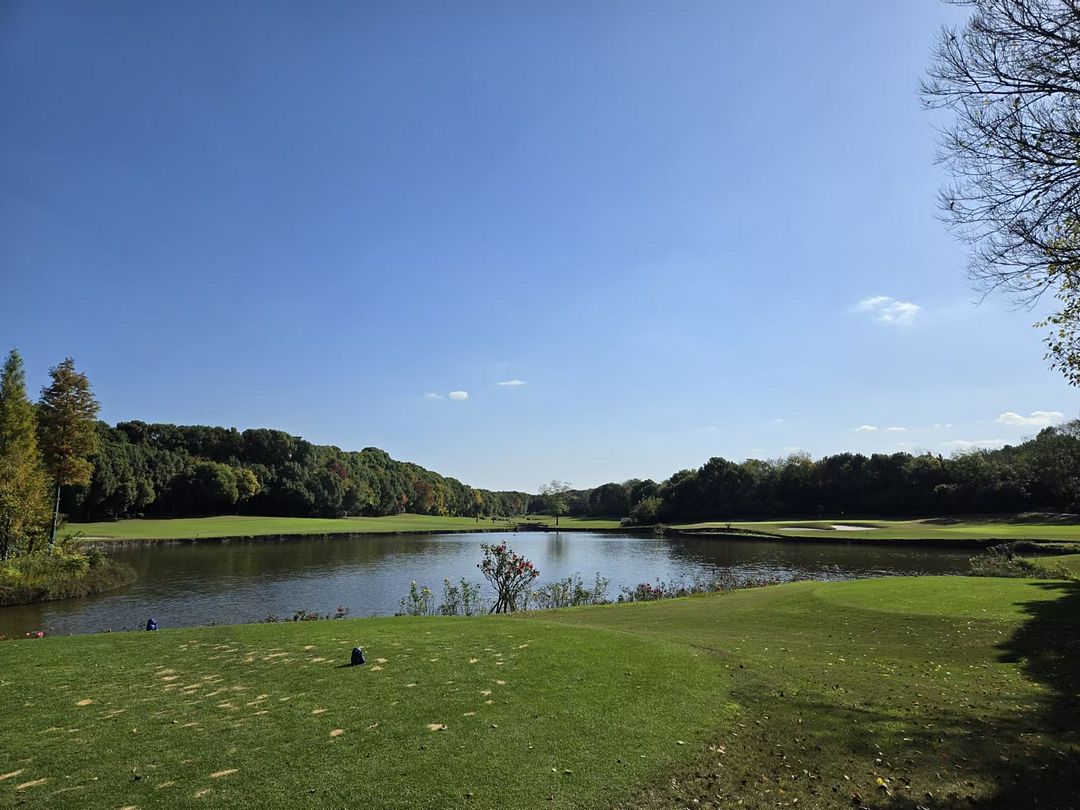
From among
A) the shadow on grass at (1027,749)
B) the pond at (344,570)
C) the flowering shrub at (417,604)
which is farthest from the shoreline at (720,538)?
the shadow on grass at (1027,749)

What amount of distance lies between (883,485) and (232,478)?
344ft

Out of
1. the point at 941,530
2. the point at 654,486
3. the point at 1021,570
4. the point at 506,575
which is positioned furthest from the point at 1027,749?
the point at 654,486

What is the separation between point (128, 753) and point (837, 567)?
43192mm

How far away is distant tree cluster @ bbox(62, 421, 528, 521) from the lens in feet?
257

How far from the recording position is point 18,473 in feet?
97.3

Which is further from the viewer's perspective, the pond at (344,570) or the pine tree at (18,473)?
the pine tree at (18,473)

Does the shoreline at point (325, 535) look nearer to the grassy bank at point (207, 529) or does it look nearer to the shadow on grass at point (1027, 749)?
the grassy bank at point (207, 529)

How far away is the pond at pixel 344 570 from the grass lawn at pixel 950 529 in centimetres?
591

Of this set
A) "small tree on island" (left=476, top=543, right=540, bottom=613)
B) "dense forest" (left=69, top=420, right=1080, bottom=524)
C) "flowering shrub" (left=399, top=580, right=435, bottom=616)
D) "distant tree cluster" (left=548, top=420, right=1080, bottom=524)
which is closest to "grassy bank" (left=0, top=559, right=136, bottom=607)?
"flowering shrub" (left=399, top=580, right=435, bottom=616)

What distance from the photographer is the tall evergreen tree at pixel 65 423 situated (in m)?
37.3

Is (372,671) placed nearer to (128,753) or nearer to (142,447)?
(128,753)

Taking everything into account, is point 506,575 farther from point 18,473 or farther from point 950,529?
point 950,529

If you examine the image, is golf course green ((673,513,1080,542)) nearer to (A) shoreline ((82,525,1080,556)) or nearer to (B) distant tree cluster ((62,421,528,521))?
(A) shoreline ((82,525,1080,556))

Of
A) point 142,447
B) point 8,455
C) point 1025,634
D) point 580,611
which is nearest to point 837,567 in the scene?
point 580,611
